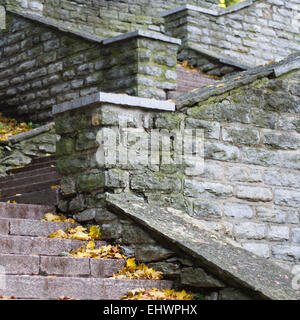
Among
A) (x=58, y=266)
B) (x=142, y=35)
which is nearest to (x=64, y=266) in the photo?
(x=58, y=266)

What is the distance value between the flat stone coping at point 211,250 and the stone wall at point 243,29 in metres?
7.10

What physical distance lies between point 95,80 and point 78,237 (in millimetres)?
4474

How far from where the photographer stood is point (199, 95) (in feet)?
20.5

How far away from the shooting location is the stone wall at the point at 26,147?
8.81 metres

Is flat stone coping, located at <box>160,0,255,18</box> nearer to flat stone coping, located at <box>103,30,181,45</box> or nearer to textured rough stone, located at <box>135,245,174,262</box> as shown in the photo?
flat stone coping, located at <box>103,30,181,45</box>

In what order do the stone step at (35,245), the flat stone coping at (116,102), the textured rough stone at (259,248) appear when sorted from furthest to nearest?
the textured rough stone at (259,248), the flat stone coping at (116,102), the stone step at (35,245)

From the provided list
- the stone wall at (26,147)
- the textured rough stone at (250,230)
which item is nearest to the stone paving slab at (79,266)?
the textured rough stone at (250,230)

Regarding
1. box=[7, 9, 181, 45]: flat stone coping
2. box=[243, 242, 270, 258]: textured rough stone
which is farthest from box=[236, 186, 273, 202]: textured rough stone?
box=[7, 9, 181, 45]: flat stone coping

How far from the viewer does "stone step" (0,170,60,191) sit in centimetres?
716

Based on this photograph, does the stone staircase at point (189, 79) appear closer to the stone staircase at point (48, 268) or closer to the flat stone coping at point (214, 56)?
the flat stone coping at point (214, 56)

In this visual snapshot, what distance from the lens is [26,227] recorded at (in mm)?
5387

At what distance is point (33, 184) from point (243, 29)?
7.91 meters

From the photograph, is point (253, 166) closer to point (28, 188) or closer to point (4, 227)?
point (28, 188)
